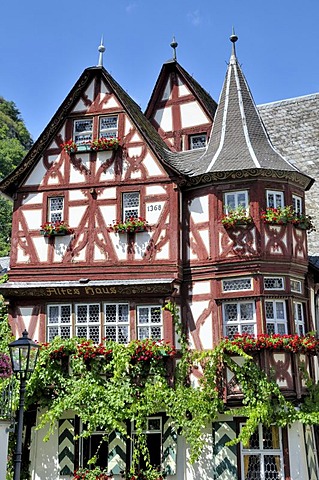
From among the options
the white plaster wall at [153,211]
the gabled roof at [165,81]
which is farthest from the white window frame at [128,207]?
the gabled roof at [165,81]

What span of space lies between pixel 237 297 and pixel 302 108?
464 inches

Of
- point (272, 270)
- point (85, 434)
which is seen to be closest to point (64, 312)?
point (85, 434)

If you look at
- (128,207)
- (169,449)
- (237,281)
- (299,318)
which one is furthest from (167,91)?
(169,449)

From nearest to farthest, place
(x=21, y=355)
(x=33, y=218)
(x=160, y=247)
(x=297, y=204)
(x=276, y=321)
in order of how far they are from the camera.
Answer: (x=21, y=355)
(x=276, y=321)
(x=160, y=247)
(x=297, y=204)
(x=33, y=218)

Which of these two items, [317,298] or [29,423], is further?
[317,298]

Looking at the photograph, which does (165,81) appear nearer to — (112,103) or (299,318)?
(112,103)

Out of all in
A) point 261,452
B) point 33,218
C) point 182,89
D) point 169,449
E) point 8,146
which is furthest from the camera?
point 8,146

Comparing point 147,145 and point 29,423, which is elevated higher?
point 147,145

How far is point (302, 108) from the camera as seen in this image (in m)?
25.6

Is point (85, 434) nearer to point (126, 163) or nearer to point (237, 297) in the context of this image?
point (237, 297)

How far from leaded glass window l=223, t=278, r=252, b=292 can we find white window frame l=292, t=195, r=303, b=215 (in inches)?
101

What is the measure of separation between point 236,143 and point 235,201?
2.05 metres

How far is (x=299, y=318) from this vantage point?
17.2m

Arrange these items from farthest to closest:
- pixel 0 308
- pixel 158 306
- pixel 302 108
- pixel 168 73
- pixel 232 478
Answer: pixel 302 108, pixel 168 73, pixel 0 308, pixel 158 306, pixel 232 478
